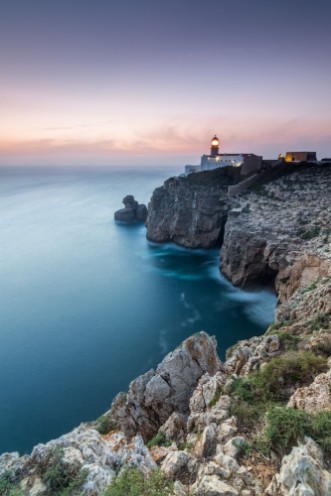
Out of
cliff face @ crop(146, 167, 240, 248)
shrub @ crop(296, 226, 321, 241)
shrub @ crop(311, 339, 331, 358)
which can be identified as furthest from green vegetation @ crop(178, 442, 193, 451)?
cliff face @ crop(146, 167, 240, 248)

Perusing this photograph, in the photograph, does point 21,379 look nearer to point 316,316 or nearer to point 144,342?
point 144,342

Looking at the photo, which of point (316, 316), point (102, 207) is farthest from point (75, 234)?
point (316, 316)

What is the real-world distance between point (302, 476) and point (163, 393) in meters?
7.91

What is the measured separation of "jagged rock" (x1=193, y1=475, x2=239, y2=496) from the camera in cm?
532

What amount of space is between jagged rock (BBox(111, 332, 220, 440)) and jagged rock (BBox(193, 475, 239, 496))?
6.54 m

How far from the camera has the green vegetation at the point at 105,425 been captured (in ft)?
39.5

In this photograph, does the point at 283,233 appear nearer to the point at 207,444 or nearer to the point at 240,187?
the point at 240,187

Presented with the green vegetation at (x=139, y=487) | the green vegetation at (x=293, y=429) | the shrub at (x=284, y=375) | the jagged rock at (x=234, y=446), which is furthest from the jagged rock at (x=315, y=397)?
the green vegetation at (x=139, y=487)

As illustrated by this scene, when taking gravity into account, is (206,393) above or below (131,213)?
below

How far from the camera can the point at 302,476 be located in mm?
5066

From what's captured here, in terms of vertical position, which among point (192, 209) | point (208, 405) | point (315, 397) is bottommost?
point (208, 405)

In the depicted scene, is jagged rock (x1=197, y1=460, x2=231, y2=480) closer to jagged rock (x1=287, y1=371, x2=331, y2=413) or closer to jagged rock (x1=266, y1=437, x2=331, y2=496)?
jagged rock (x1=266, y1=437, x2=331, y2=496)

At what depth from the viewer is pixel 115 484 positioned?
5.93 metres

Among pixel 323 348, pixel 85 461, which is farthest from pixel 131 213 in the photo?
pixel 85 461
